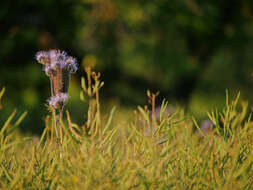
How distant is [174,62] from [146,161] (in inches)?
167

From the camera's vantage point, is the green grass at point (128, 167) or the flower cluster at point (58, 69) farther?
the flower cluster at point (58, 69)

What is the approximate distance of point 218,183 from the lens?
3.37 ft

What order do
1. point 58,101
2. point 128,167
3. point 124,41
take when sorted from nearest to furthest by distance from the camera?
1. point 128,167
2. point 58,101
3. point 124,41

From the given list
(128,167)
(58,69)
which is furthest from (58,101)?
(128,167)

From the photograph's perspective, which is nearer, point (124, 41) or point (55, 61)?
point (55, 61)

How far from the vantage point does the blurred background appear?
14.4ft

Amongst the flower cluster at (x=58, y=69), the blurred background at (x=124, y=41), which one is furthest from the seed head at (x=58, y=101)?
the blurred background at (x=124, y=41)

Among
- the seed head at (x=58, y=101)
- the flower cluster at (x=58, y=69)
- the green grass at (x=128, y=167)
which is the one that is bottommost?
the green grass at (x=128, y=167)

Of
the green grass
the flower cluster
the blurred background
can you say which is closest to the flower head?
the flower cluster

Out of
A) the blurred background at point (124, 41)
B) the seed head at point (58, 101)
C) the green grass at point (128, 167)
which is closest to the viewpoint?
the green grass at point (128, 167)

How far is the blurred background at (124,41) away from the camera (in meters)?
4.38

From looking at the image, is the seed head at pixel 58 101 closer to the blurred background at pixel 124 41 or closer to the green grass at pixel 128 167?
the green grass at pixel 128 167

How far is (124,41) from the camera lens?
19.5ft

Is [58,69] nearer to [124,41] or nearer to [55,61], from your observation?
[55,61]
